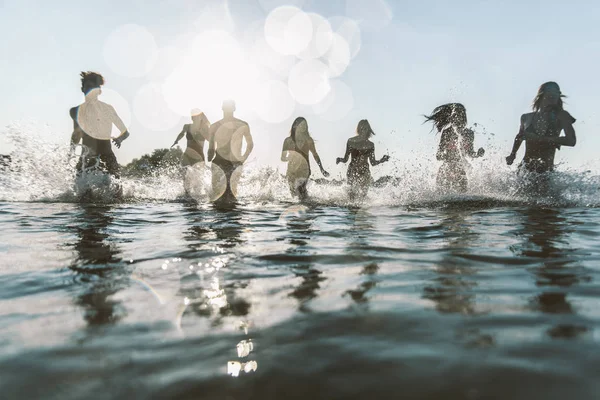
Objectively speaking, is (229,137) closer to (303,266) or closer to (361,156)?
(361,156)

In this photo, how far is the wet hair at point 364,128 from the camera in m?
10.0

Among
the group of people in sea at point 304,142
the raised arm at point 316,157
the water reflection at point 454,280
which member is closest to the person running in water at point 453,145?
the group of people in sea at point 304,142

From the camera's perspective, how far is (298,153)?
34.3 feet

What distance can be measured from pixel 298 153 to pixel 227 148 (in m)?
1.82

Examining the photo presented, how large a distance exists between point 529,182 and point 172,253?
755 centimetres

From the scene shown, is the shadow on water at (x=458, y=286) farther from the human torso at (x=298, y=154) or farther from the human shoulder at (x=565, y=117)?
the human torso at (x=298, y=154)

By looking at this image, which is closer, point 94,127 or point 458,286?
point 458,286

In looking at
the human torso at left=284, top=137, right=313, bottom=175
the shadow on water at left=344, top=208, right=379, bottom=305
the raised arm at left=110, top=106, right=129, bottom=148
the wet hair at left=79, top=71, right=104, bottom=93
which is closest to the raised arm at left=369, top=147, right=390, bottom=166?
the human torso at left=284, top=137, right=313, bottom=175

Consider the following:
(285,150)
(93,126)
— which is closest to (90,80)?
(93,126)

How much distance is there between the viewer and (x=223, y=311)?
79.4 inches

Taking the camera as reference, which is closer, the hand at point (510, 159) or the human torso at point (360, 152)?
the hand at point (510, 159)

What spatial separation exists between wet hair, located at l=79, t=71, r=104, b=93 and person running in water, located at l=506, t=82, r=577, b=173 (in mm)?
8473

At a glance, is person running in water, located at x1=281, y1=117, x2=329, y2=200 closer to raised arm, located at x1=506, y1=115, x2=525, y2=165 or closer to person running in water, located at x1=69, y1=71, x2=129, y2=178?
person running in water, located at x1=69, y1=71, x2=129, y2=178

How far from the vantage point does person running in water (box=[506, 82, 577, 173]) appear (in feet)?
24.4
